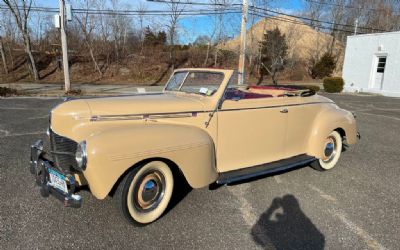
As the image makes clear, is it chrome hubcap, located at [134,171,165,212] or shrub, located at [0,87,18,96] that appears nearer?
chrome hubcap, located at [134,171,165,212]

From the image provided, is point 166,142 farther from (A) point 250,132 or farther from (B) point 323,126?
(B) point 323,126

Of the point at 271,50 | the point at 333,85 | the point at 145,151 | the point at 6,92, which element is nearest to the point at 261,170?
the point at 145,151

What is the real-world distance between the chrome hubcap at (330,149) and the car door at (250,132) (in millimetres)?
1068

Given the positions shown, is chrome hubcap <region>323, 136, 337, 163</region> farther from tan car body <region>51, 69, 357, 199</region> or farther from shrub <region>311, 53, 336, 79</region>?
shrub <region>311, 53, 336, 79</region>

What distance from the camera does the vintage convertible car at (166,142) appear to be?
2.90 m

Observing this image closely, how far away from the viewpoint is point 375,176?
4805mm

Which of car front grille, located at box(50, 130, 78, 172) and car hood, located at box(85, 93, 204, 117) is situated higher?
car hood, located at box(85, 93, 204, 117)

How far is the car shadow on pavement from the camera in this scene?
2914mm

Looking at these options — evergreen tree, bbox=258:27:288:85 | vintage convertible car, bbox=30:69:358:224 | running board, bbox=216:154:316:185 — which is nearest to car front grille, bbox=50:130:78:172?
vintage convertible car, bbox=30:69:358:224

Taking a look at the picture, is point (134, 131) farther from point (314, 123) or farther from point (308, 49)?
point (308, 49)

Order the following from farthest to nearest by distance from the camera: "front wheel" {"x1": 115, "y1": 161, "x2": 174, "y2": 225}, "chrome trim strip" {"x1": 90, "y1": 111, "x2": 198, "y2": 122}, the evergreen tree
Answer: the evergreen tree
"chrome trim strip" {"x1": 90, "y1": 111, "x2": 198, "y2": 122}
"front wheel" {"x1": 115, "y1": 161, "x2": 174, "y2": 225}

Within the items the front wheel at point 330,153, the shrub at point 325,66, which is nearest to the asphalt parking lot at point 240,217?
the front wheel at point 330,153

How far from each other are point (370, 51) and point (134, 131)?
22965 mm

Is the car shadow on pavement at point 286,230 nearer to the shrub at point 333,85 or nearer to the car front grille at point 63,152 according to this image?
the car front grille at point 63,152
